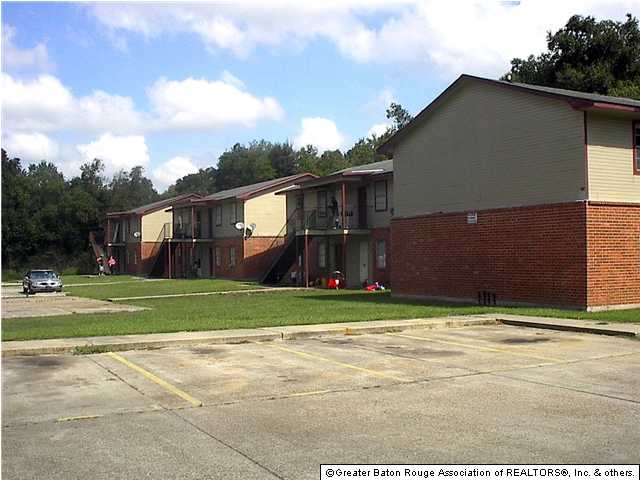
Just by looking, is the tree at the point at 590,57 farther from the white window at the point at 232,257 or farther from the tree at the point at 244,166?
the tree at the point at 244,166

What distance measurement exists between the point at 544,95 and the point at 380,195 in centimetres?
1588

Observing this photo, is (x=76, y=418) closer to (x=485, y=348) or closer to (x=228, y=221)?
(x=485, y=348)

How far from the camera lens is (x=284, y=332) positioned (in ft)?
Result: 51.3

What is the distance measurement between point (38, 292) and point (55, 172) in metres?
102

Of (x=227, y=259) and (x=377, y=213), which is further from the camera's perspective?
(x=227, y=259)

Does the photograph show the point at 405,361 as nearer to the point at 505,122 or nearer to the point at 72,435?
the point at 72,435

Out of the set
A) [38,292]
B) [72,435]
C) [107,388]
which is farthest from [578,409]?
[38,292]

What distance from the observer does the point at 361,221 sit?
37.8m

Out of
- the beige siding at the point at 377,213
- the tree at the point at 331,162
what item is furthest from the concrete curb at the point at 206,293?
the tree at the point at 331,162

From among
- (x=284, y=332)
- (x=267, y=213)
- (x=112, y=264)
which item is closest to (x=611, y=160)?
(x=284, y=332)

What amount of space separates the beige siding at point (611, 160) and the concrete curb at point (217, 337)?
5453mm

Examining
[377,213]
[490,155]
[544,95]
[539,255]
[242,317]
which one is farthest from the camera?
[377,213]

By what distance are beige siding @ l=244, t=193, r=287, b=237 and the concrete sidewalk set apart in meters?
29.9

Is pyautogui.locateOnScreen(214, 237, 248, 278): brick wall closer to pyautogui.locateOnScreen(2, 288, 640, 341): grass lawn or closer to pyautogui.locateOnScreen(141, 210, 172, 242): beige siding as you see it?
pyautogui.locateOnScreen(141, 210, 172, 242): beige siding
